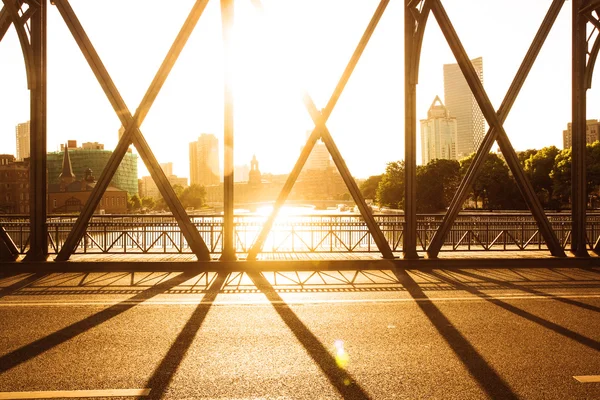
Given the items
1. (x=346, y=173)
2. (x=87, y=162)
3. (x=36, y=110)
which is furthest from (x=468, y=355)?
(x=87, y=162)

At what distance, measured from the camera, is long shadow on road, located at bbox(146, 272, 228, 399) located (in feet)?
15.4

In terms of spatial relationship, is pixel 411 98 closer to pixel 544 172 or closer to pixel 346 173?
pixel 346 173

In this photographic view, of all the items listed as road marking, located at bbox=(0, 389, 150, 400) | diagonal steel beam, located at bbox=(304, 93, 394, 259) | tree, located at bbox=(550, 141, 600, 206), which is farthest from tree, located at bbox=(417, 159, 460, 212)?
road marking, located at bbox=(0, 389, 150, 400)

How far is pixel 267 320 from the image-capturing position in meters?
7.13

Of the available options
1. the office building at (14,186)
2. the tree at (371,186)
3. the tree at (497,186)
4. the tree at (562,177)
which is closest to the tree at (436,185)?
the tree at (497,186)

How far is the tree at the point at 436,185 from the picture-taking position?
70188mm

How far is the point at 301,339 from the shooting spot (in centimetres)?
618

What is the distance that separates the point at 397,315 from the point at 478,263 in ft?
18.6

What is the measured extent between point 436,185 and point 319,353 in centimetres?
6901

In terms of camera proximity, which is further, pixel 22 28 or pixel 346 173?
pixel 346 173

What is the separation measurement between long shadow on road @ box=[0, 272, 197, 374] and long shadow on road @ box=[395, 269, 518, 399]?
5.10 metres

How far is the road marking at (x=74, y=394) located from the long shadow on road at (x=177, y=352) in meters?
0.15

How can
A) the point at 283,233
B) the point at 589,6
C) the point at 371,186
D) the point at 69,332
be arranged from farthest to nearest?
the point at 371,186 < the point at 283,233 < the point at 589,6 < the point at 69,332

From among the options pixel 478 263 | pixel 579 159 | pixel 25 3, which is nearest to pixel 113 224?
pixel 25 3
